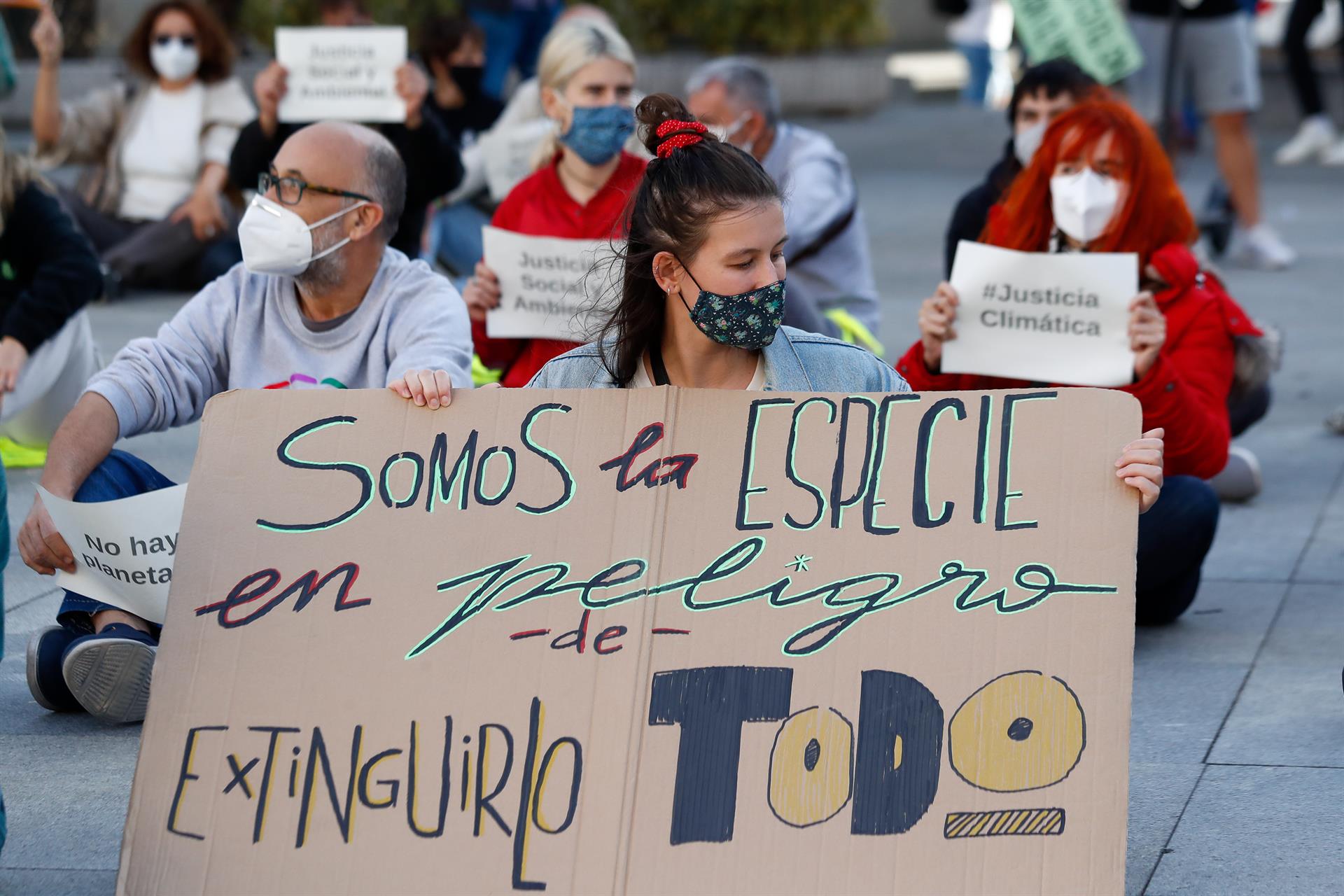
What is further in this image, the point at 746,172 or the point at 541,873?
the point at 746,172

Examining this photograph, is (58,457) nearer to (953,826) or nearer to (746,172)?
(746,172)

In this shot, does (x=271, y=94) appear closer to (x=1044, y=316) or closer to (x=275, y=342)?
(x=275, y=342)

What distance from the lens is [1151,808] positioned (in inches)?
119

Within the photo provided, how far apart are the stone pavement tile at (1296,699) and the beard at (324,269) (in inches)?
77.5

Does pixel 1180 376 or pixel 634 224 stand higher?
pixel 634 224

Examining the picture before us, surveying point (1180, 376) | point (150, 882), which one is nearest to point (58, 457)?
point (150, 882)

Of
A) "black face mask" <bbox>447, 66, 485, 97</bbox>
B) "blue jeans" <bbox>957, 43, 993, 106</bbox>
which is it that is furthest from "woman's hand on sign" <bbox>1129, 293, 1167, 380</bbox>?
"blue jeans" <bbox>957, 43, 993, 106</bbox>

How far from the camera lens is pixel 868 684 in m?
2.48

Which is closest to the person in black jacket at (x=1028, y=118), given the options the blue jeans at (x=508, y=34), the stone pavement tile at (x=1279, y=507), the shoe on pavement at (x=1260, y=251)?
the stone pavement tile at (x=1279, y=507)

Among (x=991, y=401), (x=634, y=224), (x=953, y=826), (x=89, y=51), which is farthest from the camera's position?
(x=89, y=51)

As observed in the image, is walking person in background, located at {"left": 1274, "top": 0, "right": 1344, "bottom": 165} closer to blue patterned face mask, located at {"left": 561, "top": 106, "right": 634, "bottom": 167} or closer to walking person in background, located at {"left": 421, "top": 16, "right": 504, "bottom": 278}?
walking person in background, located at {"left": 421, "top": 16, "right": 504, "bottom": 278}

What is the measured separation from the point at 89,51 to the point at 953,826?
14.1 m

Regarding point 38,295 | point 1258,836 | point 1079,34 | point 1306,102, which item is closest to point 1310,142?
point 1306,102

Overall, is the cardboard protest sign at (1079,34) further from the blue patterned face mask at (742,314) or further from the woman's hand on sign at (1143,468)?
the woman's hand on sign at (1143,468)
